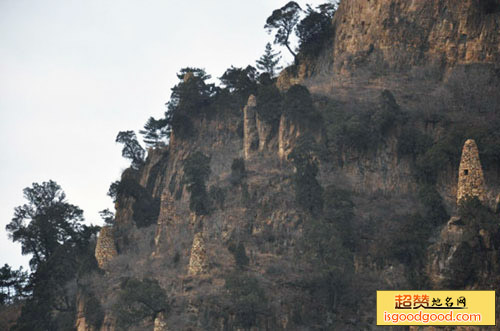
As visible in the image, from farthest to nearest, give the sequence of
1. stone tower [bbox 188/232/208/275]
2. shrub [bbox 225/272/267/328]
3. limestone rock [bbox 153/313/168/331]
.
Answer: stone tower [bbox 188/232/208/275], limestone rock [bbox 153/313/168/331], shrub [bbox 225/272/267/328]

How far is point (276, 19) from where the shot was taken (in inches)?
3142

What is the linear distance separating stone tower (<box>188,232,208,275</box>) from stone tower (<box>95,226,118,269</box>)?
1242 centimetres

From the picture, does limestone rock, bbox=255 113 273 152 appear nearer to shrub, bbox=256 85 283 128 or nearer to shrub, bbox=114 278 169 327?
shrub, bbox=256 85 283 128

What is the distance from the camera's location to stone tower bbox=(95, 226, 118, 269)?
67.5 m

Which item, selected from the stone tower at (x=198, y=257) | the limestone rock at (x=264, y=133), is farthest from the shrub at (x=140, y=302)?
the limestone rock at (x=264, y=133)

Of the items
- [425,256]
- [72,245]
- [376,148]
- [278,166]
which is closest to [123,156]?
[72,245]

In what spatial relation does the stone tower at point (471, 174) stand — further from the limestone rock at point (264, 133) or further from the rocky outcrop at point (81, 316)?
the rocky outcrop at point (81, 316)

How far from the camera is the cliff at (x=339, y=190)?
51.8 m

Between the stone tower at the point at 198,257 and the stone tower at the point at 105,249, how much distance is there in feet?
40.7

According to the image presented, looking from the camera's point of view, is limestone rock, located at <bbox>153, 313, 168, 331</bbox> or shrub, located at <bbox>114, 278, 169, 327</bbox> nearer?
limestone rock, located at <bbox>153, 313, 168, 331</bbox>

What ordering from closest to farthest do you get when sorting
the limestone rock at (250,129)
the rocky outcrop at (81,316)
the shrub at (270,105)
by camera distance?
the rocky outcrop at (81,316)
the shrub at (270,105)
the limestone rock at (250,129)

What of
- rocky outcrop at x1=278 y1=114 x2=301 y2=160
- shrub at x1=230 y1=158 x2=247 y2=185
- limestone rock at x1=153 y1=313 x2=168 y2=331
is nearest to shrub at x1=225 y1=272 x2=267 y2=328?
limestone rock at x1=153 y1=313 x2=168 y2=331

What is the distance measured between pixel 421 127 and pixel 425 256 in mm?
13828

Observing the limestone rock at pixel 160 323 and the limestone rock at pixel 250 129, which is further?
the limestone rock at pixel 250 129
